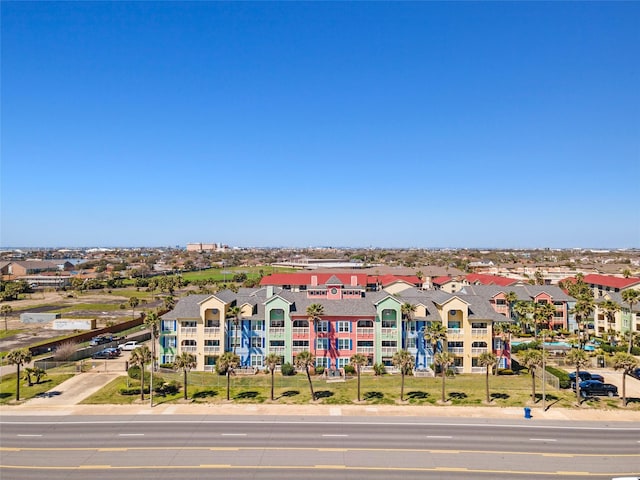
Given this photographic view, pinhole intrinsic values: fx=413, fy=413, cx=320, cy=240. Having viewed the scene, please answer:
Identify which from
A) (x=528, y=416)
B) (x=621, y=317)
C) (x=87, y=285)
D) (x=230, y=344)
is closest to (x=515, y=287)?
(x=621, y=317)

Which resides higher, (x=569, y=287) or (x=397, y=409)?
(x=569, y=287)

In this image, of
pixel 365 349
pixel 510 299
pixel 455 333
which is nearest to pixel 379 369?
pixel 365 349

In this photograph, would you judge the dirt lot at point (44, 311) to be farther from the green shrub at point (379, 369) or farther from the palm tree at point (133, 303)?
the green shrub at point (379, 369)

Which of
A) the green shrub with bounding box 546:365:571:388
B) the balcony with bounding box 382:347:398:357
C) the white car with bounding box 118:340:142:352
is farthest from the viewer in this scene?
the white car with bounding box 118:340:142:352

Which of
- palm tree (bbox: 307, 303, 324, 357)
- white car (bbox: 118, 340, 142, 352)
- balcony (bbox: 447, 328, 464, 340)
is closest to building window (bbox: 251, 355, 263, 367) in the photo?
palm tree (bbox: 307, 303, 324, 357)

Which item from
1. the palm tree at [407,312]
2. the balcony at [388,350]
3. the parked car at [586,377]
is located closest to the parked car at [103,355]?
Answer: the balcony at [388,350]

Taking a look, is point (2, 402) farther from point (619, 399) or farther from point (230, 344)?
point (619, 399)

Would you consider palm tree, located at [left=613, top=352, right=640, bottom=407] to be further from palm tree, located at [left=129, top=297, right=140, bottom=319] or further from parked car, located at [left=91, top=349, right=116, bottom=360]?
palm tree, located at [left=129, top=297, right=140, bottom=319]
